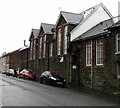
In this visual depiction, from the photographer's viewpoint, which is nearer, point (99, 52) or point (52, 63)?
point (99, 52)

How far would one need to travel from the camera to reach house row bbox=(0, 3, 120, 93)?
2292 cm

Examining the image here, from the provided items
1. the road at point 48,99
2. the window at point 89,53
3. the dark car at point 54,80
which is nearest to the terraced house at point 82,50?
the window at point 89,53

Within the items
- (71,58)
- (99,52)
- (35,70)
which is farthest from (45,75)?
(35,70)

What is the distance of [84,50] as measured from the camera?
2802 centimetres

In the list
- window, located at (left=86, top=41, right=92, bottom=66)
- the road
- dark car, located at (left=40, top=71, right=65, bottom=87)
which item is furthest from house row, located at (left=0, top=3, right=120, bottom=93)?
the road

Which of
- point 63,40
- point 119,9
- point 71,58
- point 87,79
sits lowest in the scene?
point 87,79

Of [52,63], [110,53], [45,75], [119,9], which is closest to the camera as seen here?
[110,53]

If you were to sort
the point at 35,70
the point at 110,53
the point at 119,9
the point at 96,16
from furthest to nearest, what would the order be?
the point at 35,70 → the point at 96,16 → the point at 119,9 → the point at 110,53

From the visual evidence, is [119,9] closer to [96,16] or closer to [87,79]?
[96,16]

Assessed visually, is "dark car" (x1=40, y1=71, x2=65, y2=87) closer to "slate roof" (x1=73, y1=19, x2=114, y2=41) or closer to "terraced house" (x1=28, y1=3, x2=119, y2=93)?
"terraced house" (x1=28, y1=3, x2=119, y2=93)

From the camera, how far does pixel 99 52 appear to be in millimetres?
25312

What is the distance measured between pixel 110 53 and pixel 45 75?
32.5 feet

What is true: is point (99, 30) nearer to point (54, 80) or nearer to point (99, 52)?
point (99, 52)

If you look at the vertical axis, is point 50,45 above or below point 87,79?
above
